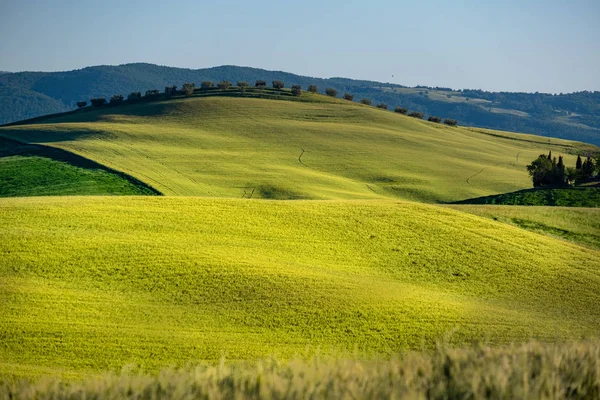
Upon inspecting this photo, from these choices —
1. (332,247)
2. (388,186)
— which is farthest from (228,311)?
(388,186)

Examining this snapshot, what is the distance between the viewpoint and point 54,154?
62.9 metres

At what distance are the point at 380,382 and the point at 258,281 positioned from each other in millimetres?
12973

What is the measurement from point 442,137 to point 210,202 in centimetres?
6984

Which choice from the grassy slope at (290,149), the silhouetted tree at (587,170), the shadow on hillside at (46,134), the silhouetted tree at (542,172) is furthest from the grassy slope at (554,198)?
the shadow on hillside at (46,134)

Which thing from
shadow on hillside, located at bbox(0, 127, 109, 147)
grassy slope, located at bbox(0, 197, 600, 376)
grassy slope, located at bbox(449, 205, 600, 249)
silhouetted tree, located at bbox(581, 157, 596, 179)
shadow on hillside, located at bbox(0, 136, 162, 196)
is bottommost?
shadow on hillside, located at bbox(0, 136, 162, 196)

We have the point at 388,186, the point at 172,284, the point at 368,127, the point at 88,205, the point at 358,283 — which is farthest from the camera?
the point at 368,127

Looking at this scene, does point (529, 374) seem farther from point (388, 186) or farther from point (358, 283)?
point (388, 186)

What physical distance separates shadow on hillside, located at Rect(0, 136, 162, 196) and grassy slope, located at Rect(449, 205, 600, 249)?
92.7ft

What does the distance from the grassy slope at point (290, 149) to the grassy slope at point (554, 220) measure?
22.4 m

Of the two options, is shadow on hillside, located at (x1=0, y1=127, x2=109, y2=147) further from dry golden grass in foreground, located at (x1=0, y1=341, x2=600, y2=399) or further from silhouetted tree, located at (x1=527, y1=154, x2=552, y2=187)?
dry golden grass in foreground, located at (x1=0, y1=341, x2=600, y2=399)

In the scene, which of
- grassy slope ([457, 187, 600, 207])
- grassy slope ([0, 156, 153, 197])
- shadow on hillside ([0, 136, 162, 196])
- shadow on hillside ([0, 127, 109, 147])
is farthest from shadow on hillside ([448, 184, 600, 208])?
shadow on hillside ([0, 127, 109, 147])

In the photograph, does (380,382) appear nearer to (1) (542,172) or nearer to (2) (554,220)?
(2) (554,220)

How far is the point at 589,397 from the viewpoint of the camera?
15.5ft

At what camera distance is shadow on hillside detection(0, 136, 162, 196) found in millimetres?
54156
